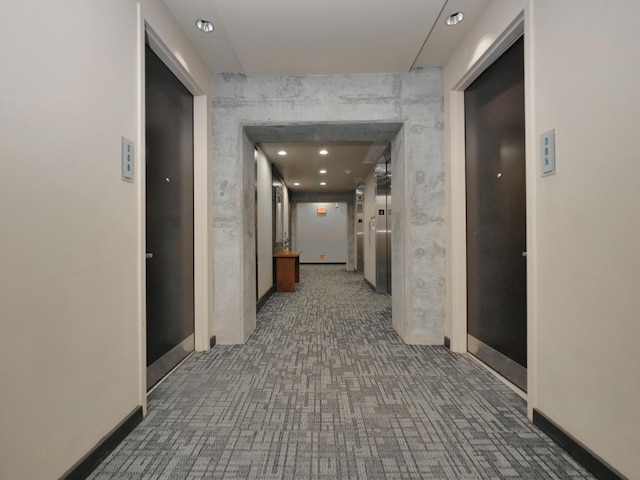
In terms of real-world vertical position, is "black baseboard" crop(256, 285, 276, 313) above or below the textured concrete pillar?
below

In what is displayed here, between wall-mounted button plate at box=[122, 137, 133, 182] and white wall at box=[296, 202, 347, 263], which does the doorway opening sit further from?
wall-mounted button plate at box=[122, 137, 133, 182]

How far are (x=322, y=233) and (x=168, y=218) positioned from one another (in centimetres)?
1064

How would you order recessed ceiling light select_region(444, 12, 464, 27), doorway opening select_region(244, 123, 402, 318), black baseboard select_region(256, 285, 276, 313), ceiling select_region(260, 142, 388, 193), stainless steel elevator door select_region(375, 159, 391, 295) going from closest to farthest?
recessed ceiling light select_region(444, 12, 464, 27), doorway opening select_region(244, 123, 402, 318), black baseboard select_region(256, 285, 276, 313), ceiling select_region(260, 142, 388, 193), stainless steel elevator door select_region(375, 159, 391, 295)

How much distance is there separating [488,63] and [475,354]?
2.53m

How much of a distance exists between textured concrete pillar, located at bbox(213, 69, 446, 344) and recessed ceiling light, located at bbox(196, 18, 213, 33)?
2.35ft

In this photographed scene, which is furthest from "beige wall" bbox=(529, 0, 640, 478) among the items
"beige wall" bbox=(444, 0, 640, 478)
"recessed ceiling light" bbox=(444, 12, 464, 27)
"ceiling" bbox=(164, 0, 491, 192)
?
"ceiling" bbox=(164, 0, 491, 192)

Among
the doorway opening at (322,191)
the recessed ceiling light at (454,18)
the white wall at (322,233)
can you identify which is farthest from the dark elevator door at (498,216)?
the white wall at (322,233)

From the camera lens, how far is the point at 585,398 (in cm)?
152

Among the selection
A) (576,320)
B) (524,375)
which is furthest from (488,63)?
(524,375)

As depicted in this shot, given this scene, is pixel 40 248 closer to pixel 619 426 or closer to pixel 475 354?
pixel 619 426

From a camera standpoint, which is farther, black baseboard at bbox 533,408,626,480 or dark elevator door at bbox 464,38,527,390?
dark elevator door at bbox 464,38,527,390

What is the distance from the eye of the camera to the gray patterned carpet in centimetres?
152

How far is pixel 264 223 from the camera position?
5.71 metres

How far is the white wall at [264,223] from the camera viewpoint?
5129 mm
